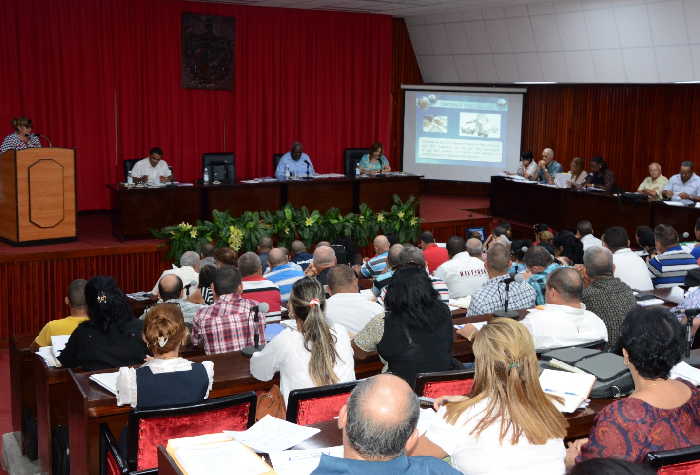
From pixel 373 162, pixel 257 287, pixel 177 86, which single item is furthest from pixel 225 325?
pixel 177 86

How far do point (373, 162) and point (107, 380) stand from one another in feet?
27.2

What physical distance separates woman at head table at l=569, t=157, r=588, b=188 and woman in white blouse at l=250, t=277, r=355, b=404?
8.41 meters

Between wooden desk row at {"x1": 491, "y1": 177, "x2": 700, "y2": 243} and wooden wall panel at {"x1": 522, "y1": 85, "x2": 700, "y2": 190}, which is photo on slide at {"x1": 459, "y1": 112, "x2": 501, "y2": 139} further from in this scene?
wooden desk row at {"x1": 491, "y1": 177, "x2": 700, "y2": 243}

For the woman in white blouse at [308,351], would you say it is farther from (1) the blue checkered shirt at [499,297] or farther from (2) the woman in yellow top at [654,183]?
(2) the woman in yellow top at [654,183]

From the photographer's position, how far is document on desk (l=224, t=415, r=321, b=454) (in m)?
2.21

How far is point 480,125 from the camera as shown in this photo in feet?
44.5

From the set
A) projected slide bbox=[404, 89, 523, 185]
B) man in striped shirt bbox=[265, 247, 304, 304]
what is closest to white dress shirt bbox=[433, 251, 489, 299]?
man in striped shirt bbox=[265, 247, 304, 304]

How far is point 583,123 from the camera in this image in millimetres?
12641

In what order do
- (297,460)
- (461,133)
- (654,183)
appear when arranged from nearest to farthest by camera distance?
(297,460) → (654,183) → (461,133)

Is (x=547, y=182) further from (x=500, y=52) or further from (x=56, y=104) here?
(x=56, y=104)

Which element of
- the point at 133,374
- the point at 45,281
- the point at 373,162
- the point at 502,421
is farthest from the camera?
the point at 373,162

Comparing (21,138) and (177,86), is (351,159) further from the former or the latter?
(21,138)

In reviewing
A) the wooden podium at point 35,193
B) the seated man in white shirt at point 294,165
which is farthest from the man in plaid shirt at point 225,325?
the seated man in white shirt at point 294,165

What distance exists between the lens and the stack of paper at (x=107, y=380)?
10.5 ft
